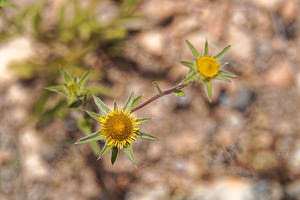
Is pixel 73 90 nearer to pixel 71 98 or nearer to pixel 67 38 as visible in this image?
pixel 71 98

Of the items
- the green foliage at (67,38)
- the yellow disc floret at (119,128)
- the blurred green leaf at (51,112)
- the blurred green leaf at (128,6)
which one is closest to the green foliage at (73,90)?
the yellow disc floret at (119,128)

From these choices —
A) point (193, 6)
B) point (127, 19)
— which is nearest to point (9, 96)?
point (127, 19)

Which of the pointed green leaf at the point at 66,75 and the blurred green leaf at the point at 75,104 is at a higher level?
the pointed green leaf at the point at 66,75

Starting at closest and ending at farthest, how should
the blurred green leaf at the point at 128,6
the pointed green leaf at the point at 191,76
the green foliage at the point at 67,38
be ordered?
the pointed green leaf at the point at 191,76
the green foliage at the point at 67,38
the blurred green leaf at the point at 128,6

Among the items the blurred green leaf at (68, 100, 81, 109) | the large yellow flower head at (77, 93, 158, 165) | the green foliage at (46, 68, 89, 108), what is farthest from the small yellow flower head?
the large yellow flower head at (77, 93, 158, 165)

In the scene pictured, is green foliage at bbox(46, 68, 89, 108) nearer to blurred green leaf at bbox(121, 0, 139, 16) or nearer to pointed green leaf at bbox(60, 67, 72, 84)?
pointed green leaf at bbox(60, 67, 72, 84)

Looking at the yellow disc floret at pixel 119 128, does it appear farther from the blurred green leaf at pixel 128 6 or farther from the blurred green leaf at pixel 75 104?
the blurred green leaf at pixel 128 6

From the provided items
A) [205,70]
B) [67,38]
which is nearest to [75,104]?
[205,70]
